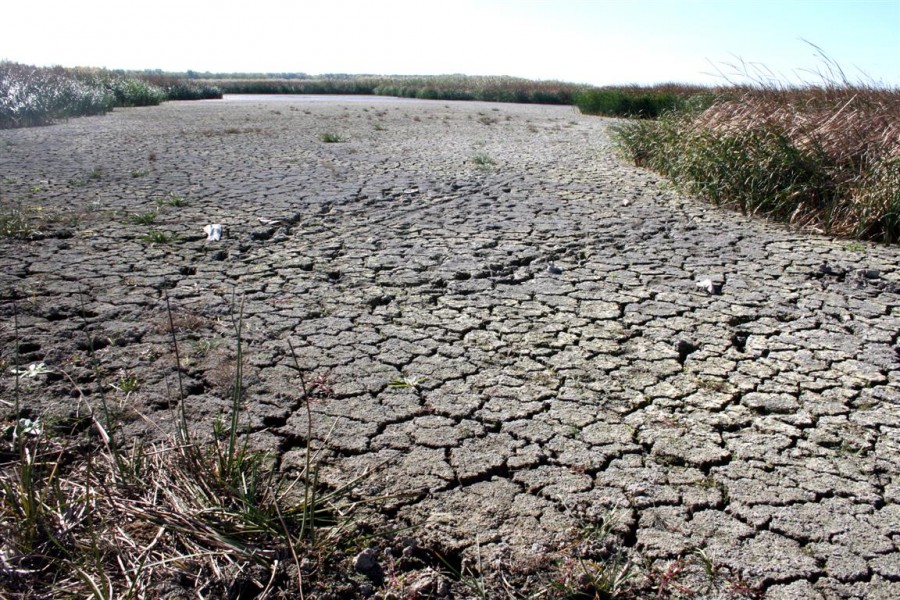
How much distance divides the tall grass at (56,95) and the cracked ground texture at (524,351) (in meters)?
8.97

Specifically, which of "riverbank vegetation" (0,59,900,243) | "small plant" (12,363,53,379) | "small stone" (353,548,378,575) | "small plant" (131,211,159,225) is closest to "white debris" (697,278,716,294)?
"riverbank vegetation" (0,59,900,243)

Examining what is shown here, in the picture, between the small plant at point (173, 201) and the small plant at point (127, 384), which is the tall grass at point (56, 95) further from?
the small plant at point (127, 384)

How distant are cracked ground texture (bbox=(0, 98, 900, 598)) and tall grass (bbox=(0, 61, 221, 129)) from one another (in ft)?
29.4

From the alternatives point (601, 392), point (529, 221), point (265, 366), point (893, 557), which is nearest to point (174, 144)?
point (529, 221)

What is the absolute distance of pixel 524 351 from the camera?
3.39 m

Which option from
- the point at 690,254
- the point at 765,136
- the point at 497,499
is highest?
the point at 765,136

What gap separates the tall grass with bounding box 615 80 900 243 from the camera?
560cm

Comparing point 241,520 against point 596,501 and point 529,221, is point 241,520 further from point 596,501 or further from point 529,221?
point 529,221

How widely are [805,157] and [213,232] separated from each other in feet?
17.3

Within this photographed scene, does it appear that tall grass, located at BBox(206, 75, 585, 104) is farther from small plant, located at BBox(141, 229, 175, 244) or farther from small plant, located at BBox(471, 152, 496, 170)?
small plant, located at BBox(141, 229, 175, 244)

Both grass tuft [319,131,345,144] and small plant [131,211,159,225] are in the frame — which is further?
grass tuft [319,131,345,144]

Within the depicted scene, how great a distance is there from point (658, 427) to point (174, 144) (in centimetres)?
987

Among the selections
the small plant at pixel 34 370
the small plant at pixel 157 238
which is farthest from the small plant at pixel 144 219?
the small plant at pixel 34 370

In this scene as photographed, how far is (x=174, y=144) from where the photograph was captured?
10562 mm
